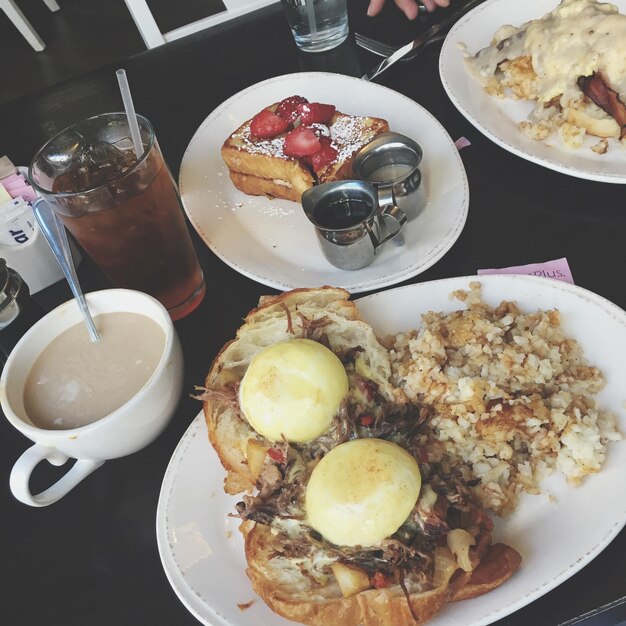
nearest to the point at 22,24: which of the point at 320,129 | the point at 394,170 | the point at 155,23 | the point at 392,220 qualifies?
the point at 155,23

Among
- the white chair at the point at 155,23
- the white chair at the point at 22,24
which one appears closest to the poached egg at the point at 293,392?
the white chair at the point at 155,23

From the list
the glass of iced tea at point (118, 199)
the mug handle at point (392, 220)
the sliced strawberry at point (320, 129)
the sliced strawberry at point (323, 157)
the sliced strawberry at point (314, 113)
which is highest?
the glass of iced tea at point (118, 199)

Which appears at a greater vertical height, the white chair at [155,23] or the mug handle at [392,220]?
the white chair at [155,23]

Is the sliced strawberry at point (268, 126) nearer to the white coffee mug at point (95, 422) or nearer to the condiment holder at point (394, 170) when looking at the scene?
the condiment holder at point (394, 170)

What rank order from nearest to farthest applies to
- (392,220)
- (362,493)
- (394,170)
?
(362,493), (392,220), (394,170)

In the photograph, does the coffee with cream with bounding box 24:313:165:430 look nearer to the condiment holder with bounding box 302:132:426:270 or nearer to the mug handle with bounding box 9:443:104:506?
the mug handle with bounding box 9:443:104:506

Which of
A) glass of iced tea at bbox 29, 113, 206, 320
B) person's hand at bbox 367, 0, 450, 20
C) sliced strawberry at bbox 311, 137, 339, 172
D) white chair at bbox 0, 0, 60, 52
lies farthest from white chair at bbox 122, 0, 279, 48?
white chair at bbox 0, 0, 60, 52

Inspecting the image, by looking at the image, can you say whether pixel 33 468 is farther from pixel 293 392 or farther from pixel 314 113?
pixel 314 113
